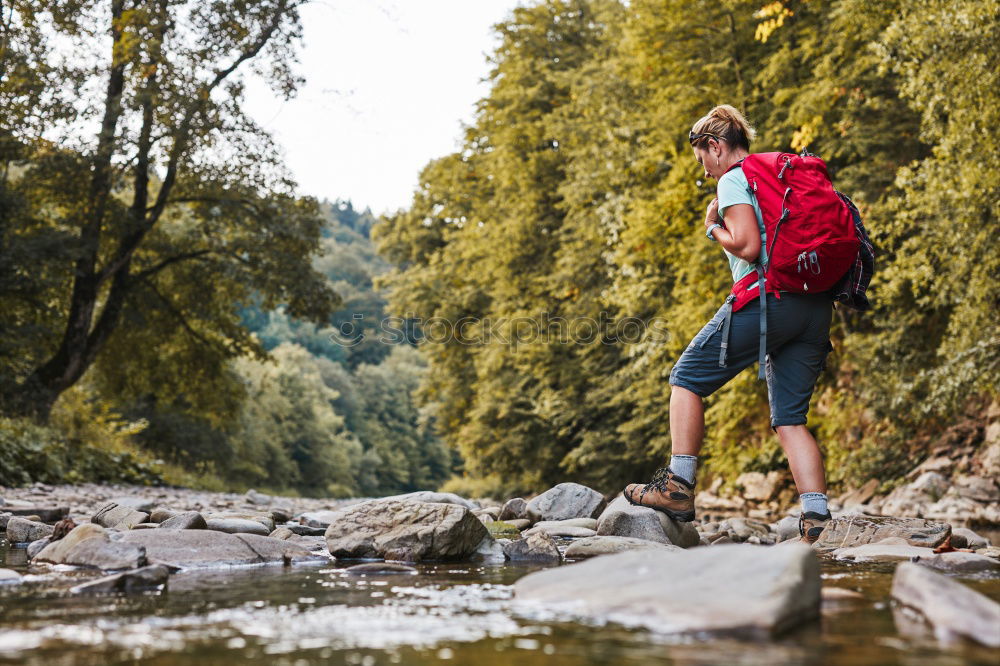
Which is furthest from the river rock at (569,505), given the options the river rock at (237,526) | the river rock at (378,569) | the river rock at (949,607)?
the river rock at (949,607)

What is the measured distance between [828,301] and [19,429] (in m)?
14.0

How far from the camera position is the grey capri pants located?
4.27 meters

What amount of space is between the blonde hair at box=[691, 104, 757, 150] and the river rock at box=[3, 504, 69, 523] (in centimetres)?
541

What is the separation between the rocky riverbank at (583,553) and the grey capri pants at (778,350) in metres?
0.74

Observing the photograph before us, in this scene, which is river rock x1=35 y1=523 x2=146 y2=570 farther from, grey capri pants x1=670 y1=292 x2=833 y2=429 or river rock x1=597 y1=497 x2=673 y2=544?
grey capri pants x1=670 y1=292 x2=833 y2=429

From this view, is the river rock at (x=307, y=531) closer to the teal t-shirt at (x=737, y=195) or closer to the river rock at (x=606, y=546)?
the river rock at (x=606, y=546)

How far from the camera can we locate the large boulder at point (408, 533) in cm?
456

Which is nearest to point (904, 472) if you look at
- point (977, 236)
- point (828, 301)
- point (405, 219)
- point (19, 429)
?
point (977, 236)

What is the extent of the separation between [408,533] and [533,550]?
0.63 meters

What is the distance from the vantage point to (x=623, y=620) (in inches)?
99.7

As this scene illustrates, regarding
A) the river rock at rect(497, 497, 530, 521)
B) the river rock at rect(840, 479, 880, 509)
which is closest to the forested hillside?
the river rock at rect(840, 479, 880, 509)

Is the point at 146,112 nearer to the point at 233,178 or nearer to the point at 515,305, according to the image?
the point at 233,178

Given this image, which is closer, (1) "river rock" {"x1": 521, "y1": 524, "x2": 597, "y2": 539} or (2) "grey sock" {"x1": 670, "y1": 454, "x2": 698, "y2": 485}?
(2) "grey sock" {"x1": 670, "y1": 454, "x2": 698, "y2": 485}

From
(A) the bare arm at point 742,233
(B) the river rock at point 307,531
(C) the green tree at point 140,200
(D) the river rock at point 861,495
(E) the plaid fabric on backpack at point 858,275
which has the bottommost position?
(D) the river rock at point 861,495
